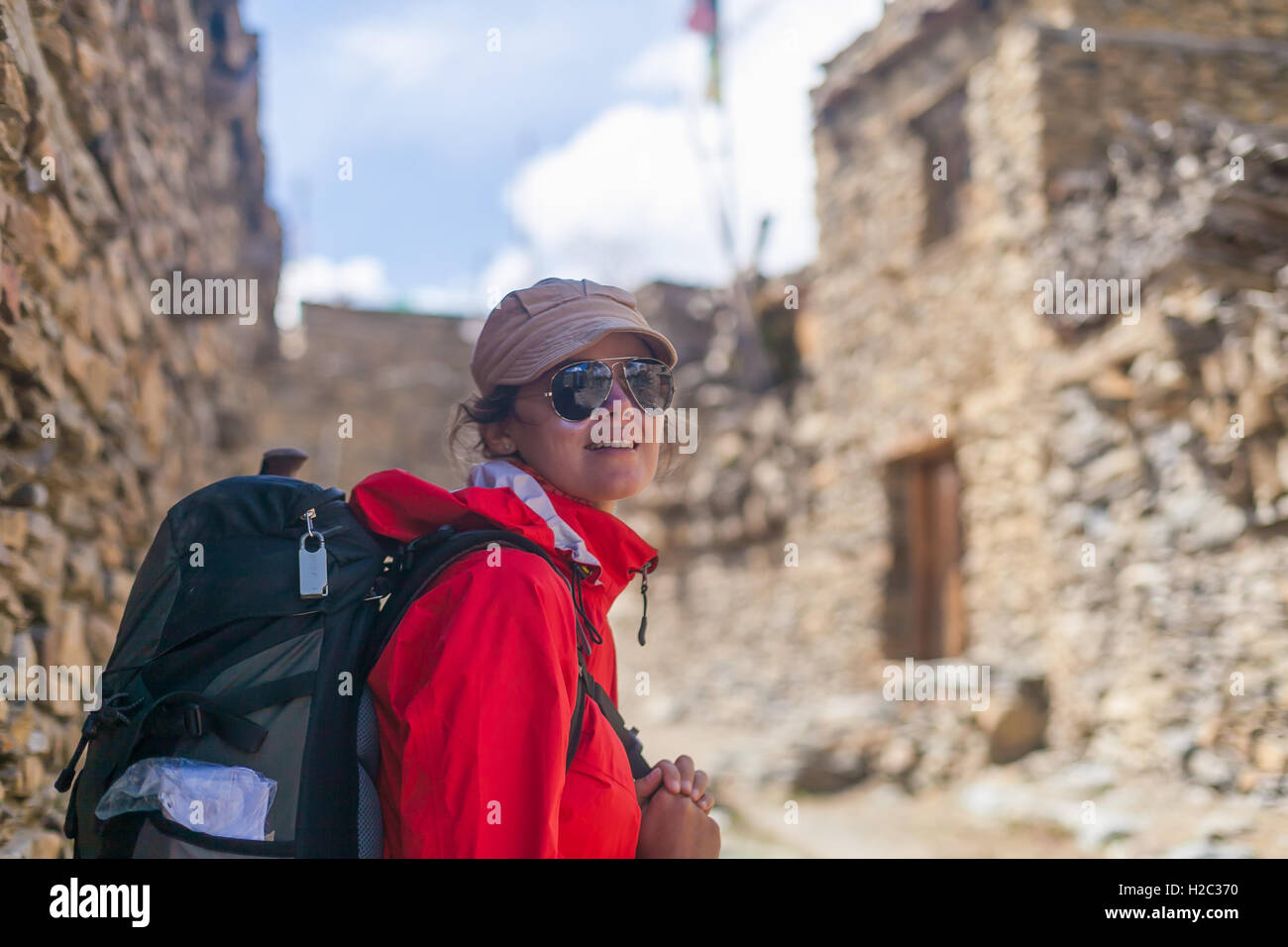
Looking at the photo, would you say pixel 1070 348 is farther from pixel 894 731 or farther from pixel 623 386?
pixel 623 386

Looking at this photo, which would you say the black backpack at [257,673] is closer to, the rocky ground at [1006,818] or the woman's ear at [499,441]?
the woman's ear at [499,441]

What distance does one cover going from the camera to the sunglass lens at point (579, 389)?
145 centimetres

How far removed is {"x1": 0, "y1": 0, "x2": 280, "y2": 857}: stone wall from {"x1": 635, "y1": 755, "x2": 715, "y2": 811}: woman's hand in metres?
1.28

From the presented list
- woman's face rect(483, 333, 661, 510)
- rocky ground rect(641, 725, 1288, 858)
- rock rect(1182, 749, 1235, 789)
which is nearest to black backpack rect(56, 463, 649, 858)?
woman's face rect(483, 333, 661, 510)

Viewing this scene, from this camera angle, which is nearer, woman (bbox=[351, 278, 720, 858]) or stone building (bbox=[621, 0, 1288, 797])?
woman (bbox=[351, 278, 720, 858])

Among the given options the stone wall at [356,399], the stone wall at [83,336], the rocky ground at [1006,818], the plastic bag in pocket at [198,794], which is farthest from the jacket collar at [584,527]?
the stone wall at [356,399]

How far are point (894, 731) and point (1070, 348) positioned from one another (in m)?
2.82

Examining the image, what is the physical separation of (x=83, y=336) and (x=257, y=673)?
66.6 inches

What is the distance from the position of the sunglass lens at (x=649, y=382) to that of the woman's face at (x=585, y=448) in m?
0.01

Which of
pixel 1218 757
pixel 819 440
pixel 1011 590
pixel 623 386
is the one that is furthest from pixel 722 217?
pixel 623 386

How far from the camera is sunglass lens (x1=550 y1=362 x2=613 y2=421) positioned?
1454mm

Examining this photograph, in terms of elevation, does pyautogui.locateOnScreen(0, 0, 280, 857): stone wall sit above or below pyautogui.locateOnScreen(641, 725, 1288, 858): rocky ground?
above

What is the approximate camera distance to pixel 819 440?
32.4ft

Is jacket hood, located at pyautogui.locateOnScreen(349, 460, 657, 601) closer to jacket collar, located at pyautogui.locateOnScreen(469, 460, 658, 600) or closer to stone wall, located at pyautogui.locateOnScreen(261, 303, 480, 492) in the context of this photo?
jacket collar, located at pyautogui.locateOnScreen(469, 460, 658, 600)
